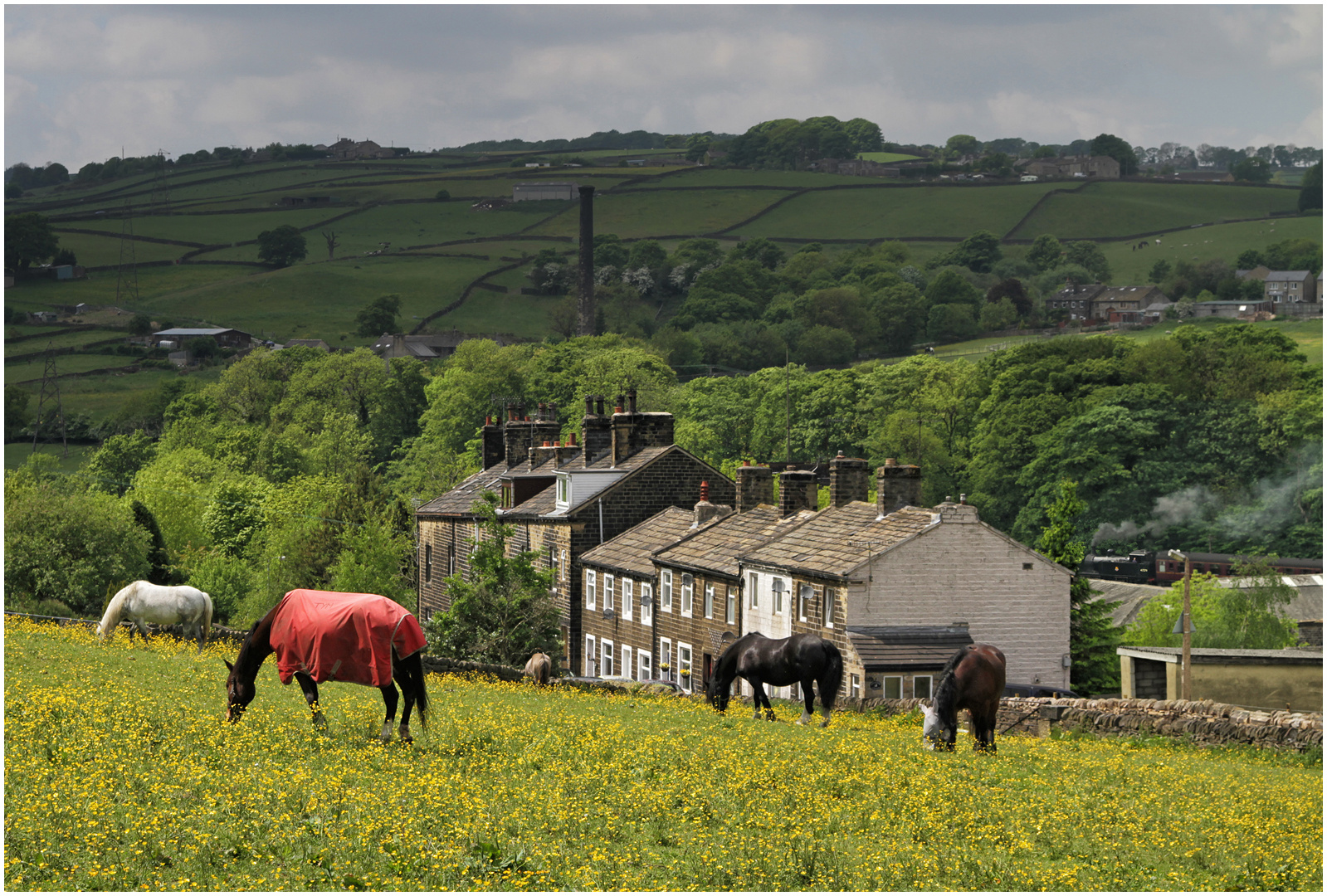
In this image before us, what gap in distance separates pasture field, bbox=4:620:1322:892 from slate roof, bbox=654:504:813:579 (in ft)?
76.7

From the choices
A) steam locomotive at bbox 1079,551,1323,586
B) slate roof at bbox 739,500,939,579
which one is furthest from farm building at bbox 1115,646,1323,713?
steam locomotive at bbox 1079,551,1323,586

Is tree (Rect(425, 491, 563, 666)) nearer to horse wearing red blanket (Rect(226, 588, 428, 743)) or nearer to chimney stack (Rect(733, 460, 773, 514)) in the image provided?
chimney stack (Rect(733, 460, 773, 514))

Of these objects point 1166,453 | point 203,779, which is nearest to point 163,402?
point 1166,453

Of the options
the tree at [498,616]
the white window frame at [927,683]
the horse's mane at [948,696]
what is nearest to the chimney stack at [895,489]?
the white window frame at [927,683]

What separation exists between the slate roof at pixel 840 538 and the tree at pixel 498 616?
7204mm

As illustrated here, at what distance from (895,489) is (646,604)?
11289mm

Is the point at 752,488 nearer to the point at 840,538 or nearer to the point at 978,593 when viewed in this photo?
the point at 840,538

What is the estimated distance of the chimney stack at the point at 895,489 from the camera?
42812mm

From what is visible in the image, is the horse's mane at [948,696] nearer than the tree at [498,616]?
Yes

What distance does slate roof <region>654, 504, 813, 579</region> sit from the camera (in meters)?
45.4

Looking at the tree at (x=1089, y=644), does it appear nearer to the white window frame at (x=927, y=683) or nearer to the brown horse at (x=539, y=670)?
the white window frame at (x=927, y=683)

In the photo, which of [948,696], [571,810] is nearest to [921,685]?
[948,696]

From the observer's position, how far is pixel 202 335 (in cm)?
19012

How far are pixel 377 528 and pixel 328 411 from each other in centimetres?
6981
